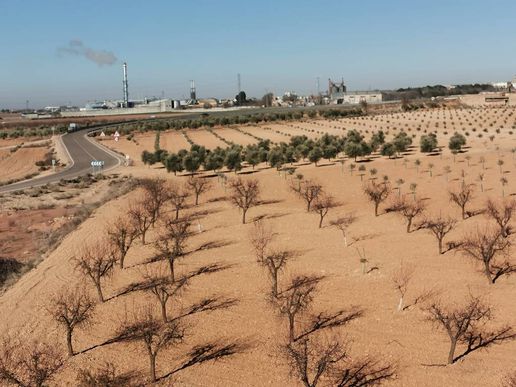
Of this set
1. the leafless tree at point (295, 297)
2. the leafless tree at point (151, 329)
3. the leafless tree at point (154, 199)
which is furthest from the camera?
the leafless tree at point (154, 199)

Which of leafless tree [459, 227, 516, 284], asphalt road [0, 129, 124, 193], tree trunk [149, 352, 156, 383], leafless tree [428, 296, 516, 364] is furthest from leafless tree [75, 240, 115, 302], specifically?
asphalt road [0, 129, 124, 193]

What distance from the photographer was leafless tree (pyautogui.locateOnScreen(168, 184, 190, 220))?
1807 inches

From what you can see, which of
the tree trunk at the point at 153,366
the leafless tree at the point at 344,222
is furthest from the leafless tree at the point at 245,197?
the tree trunk at the point at 153,366

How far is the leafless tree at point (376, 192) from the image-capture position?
1634 inches

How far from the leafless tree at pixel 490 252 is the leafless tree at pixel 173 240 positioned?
55.1ft

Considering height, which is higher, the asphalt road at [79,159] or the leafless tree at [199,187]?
the asphalt road at [79,159]

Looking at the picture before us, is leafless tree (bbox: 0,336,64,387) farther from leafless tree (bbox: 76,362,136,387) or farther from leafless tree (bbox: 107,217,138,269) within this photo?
leafless tree (bbox: 107,217,138,269)

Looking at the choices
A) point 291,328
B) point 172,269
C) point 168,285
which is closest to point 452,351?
point 291,328

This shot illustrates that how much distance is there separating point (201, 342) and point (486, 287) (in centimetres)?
1449

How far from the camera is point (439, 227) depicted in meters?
31.3

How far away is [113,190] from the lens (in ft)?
194

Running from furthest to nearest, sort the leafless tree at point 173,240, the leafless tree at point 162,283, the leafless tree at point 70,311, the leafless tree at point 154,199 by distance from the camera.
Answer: the leafless tree at point 154,199 → the leafless tree at point 173,240 → the leafless tree at point 162,283 → the leafless tree at point 70,311

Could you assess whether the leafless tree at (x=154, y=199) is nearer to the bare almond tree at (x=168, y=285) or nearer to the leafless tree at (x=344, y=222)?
the bare almond tree at (x=168, y=285)

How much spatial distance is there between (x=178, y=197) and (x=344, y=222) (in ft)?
53.5
